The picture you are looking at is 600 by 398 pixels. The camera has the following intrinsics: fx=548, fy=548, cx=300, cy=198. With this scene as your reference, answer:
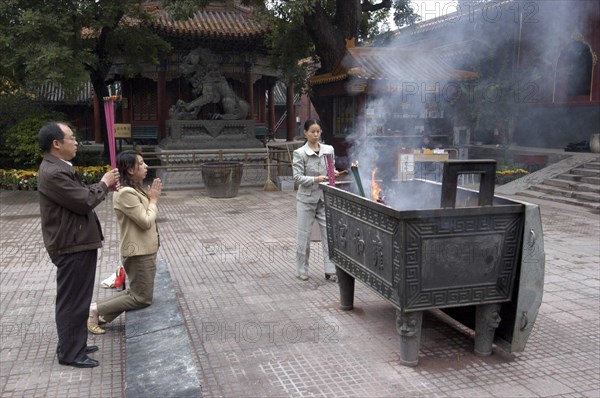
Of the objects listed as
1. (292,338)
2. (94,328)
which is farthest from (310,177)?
(94,328)

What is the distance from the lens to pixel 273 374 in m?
3.85

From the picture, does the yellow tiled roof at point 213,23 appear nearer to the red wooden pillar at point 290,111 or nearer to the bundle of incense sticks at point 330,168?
the red wooden pillar at point 290,111

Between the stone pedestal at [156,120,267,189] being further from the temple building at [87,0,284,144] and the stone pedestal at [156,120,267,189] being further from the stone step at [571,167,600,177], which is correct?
the stone step at [571,167,600,177]

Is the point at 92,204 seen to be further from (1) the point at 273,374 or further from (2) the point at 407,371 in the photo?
(2) the point at 407,371

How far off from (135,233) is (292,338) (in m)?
1.52

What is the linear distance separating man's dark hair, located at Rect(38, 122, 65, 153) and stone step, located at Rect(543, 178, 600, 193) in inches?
444

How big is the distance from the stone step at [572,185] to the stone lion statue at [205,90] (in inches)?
340

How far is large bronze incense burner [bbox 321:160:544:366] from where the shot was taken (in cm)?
374

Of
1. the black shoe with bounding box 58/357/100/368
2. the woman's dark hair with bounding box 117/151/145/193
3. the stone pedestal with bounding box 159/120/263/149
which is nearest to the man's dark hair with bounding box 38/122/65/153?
the woman's dark hair with bounding box 117/151/145/193

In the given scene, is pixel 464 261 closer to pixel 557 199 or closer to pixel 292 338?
pixel 292 338

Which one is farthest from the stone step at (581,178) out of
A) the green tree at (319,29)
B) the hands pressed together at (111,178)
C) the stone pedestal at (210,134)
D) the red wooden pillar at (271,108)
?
the red wooden pillar at (271,108)

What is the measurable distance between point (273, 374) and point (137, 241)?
1.46 meters

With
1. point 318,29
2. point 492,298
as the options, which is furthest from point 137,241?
point 318,29

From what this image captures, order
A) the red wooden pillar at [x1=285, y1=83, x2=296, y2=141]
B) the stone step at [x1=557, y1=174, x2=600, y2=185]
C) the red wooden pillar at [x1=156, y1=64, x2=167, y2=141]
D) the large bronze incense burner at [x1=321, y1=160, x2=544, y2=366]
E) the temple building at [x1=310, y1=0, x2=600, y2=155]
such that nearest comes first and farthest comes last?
the large bronze incense burner at [x1=321, y1=160, x2=544, y2=366] → the stone step at [x1=557, y1=174, x2=600, y2=185] → the temple building at [x1=310, y1=0, x2=600, y2=155] → the red wooden pillar at [x1=156, y1=64, x2=167, y2=141] → the red wooden pillar at [x1=285, y1=83, x2=296, y2=141]
